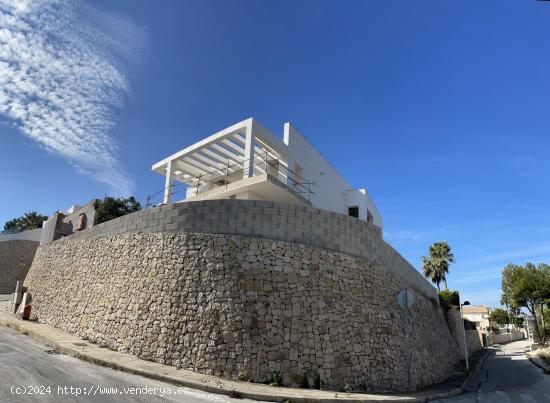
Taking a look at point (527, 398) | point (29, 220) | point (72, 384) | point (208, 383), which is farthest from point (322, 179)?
point (29, 220)

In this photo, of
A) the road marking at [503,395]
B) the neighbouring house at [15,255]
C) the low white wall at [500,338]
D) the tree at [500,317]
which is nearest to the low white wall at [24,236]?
the neighbouring house at [15,255]

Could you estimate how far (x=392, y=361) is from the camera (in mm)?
12914

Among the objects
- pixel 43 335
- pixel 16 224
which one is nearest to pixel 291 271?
pixel 43 335

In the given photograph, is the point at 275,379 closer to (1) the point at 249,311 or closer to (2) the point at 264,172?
(1) the point at 249,311

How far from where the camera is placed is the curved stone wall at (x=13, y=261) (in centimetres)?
3253

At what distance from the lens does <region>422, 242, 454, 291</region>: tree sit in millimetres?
47406

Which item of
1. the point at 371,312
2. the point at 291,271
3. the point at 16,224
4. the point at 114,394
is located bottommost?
the point at 114,394

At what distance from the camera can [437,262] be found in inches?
1886

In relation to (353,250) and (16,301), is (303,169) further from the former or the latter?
(16,301)

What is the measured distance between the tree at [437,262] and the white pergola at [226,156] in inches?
1388

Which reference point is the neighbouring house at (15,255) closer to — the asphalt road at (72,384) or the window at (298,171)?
the asphalt road at (72,384)

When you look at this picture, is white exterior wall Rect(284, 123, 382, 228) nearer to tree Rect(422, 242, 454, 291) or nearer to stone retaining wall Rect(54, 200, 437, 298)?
stone retaining wall Rect(54, 200, 437, 298)

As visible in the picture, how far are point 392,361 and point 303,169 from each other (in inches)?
542

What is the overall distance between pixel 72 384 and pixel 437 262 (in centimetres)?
4796
